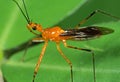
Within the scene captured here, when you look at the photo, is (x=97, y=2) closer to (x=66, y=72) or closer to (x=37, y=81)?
(x=66, y=72)

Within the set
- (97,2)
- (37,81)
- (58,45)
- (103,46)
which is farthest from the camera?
(97,2)

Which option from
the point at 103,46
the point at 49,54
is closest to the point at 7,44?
the point at 49,54

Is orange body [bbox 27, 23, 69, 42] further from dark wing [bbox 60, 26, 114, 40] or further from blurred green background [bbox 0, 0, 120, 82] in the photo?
blurred green background [bbox 0, 0, 120, 82]

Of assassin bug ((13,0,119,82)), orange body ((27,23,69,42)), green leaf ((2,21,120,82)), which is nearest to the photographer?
green leaf ((2,21,120,82))

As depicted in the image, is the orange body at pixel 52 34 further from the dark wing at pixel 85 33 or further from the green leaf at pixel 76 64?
the green leaf at pixel 76 64

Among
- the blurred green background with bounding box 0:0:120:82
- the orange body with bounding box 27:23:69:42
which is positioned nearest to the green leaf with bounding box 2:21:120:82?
the blurred green background with bounding box 0:0:120:82

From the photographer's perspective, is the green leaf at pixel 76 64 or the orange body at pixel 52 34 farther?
the orange body at pixel 52 34

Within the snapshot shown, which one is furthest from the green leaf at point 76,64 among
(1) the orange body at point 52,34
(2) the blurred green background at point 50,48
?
(1) the orange body at point 52,34
